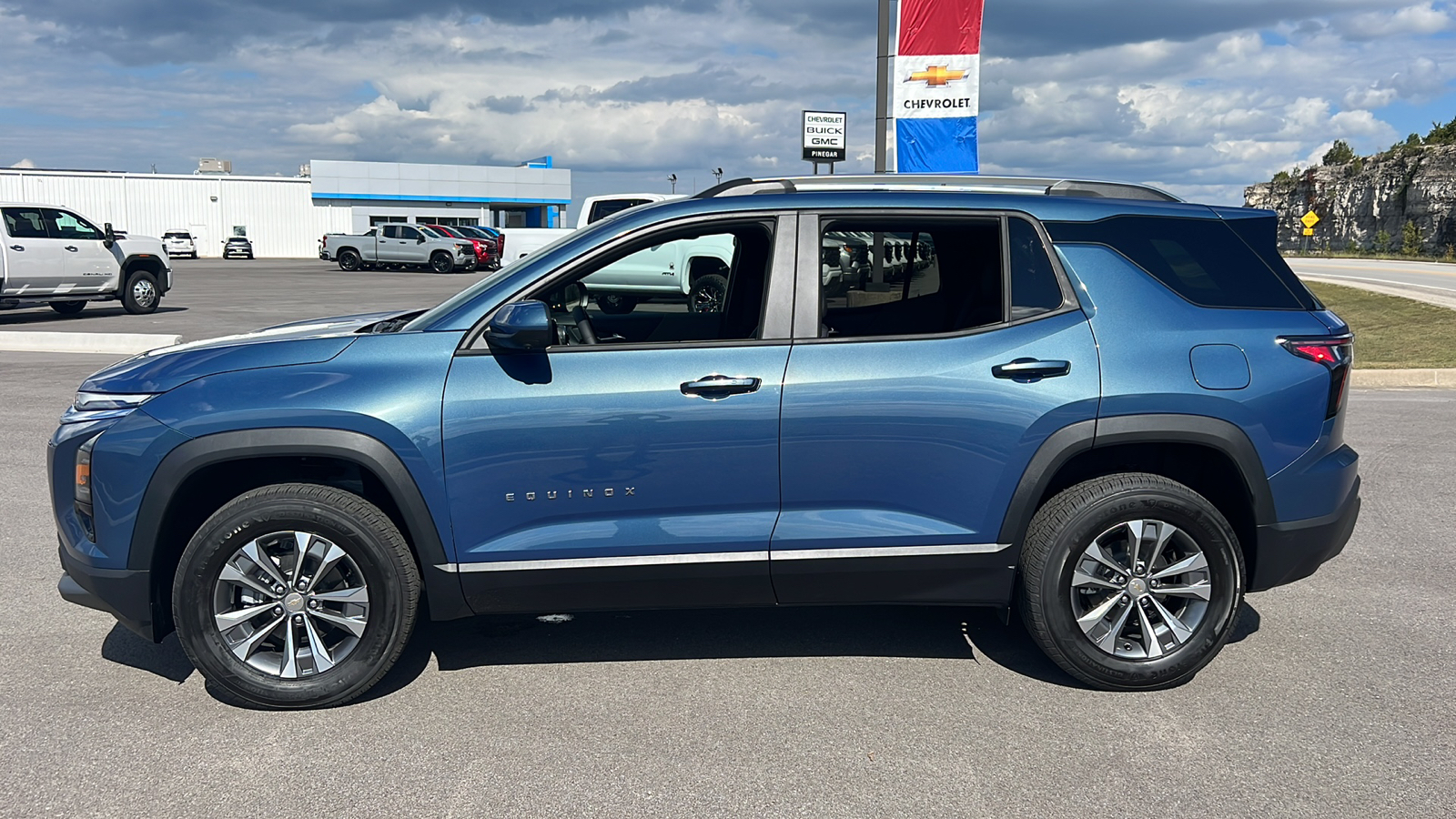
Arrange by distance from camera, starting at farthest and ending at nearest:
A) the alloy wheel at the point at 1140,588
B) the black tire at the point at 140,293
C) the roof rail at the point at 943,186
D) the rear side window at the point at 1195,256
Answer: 1. the black tire at the point at 140,293
2. the roof rail at the point at 943,186
3. the rear side window at the point at 1195,256
4. the alloy wheel at the point at 1140,588

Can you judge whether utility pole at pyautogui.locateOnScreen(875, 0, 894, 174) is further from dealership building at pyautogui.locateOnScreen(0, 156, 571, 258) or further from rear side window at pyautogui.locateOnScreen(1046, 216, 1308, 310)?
dealership building at pyautogui.locateOnScreen(0, 156, 571, 258)

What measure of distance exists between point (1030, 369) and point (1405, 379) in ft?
33.6

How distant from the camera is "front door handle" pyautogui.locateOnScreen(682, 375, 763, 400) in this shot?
385cm

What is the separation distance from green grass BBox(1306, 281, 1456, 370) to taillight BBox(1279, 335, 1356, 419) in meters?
9.44

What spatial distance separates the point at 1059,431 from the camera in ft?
13.1

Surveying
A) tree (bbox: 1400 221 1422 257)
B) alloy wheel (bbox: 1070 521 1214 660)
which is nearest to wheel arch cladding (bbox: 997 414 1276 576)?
alloy wheel (bbox: 1070 521 1214 660)

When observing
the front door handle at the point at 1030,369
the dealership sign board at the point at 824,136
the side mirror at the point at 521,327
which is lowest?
the front door handle at the point at 1030,369

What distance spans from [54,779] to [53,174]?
245 feet

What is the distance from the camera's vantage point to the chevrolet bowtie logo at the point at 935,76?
12.9m

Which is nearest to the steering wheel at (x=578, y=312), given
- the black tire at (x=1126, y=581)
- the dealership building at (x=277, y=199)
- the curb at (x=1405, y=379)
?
the black tire at (x=1126, y=581)

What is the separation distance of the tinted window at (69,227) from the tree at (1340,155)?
71.8 m

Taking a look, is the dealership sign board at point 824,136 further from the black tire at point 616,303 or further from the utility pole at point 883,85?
the black tire at point 616,303

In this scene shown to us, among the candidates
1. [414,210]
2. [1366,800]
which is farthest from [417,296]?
[414,210]

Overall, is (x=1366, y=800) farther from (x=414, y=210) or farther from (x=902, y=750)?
(x=414, y=210)
